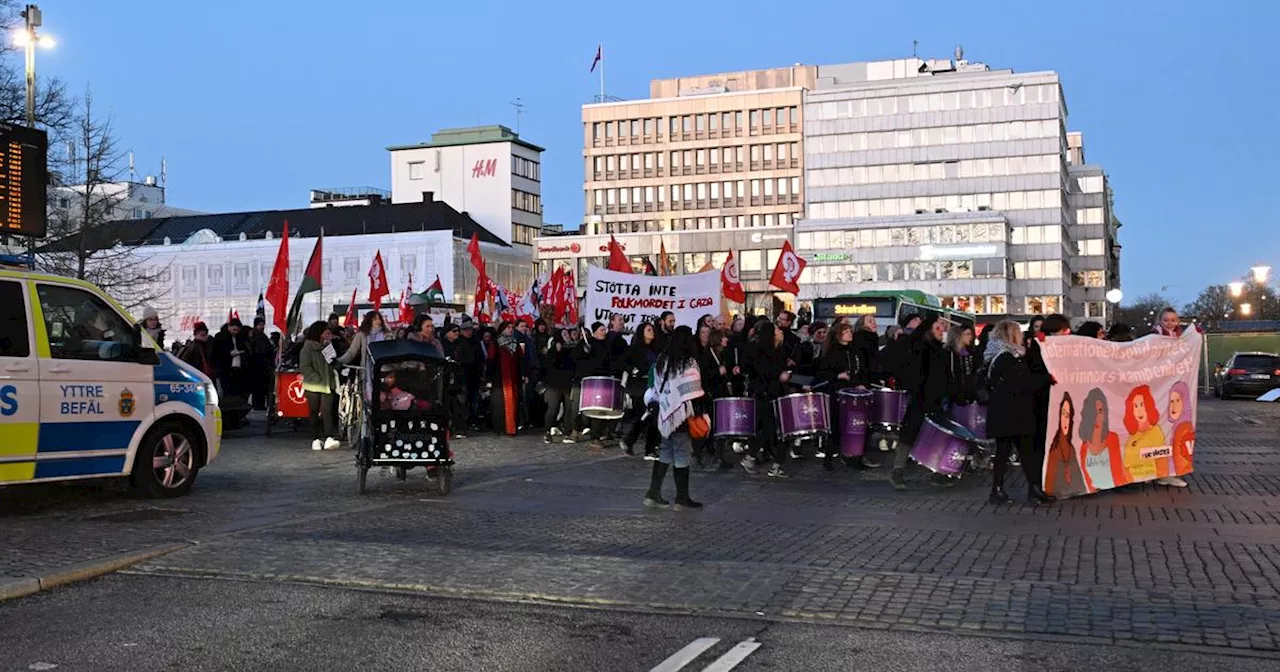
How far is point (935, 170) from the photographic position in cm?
10738

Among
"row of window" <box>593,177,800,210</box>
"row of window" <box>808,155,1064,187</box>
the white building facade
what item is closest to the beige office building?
"row of window" <box>593,177,800,210</box>

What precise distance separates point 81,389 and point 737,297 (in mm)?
20155

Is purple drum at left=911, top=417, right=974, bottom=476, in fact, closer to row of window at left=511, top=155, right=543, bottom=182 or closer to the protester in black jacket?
the protester in black jacket

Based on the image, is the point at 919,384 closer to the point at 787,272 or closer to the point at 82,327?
the point at 82,327

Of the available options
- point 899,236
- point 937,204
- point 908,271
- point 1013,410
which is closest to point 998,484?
point 1013,410

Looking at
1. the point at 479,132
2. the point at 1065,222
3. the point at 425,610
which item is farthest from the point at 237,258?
the point at 425,610

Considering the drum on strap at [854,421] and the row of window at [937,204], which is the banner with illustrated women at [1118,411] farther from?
the row of window at [937,204]

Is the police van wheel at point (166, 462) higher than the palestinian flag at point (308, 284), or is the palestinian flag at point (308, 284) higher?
the palestinian flag at point (308, 284)

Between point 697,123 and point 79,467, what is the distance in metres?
113

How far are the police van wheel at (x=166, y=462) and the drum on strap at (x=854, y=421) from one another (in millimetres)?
7284

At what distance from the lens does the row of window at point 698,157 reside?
4638 inches

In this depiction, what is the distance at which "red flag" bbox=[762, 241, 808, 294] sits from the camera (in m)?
31.9

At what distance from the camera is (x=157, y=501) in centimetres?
1212

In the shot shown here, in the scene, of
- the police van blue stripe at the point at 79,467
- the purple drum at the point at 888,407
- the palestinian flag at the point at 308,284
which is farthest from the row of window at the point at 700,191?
the police van blue stripe at the point at 79,467
